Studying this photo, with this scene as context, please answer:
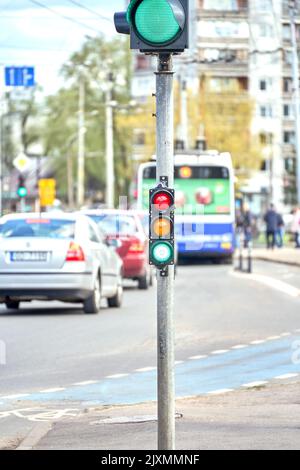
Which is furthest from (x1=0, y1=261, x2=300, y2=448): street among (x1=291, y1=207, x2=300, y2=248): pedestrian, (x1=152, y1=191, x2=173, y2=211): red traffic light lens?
(x1=291, y1=207, x2=300, y2=248): pedestrian

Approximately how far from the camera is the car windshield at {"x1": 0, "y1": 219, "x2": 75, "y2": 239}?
23406 millimetres

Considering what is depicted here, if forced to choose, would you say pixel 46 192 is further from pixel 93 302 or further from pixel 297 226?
pixel 93 302

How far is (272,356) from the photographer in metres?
16.4

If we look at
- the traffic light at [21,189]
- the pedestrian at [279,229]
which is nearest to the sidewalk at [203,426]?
the traffic light at [21,189]

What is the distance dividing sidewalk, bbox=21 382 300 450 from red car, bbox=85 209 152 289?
1832 cm

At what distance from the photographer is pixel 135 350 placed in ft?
57.1

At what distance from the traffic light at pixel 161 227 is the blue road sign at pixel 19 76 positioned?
119ft

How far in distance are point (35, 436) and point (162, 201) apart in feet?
8.26

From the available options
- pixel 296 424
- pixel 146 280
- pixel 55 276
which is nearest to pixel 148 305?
pixel 55 276

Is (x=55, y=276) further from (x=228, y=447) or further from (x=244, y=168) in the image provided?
(x=244, y=168)

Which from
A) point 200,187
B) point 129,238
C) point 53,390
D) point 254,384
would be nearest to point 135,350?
point 254,384

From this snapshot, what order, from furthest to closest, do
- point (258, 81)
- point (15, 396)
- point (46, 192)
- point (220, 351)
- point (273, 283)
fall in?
1. point (258, 81)
2. point (46, 192)
3. point (273, 283)
4. point (220, 351)
5. point (15, 396)

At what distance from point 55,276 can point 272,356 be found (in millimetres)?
7217

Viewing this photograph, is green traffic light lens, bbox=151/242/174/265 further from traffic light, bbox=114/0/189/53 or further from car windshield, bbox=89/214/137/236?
car windshield, bbox=89/214/137/236
